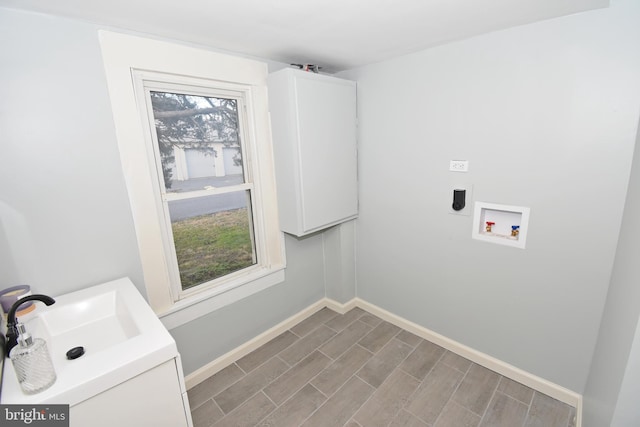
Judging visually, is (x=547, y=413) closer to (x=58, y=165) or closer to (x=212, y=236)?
(x=212, y=236)

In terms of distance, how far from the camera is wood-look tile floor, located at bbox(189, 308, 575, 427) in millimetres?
1708

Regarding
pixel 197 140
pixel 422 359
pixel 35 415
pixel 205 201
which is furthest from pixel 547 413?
pixel 197 140

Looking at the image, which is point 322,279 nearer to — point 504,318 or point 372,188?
point 372,188

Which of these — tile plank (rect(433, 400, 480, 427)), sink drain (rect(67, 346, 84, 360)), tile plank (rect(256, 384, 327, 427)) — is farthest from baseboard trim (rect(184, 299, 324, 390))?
tile plank (rect(433, 400, 480, 427))

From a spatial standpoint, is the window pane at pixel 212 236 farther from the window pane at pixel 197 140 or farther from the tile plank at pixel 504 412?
the tile plank at pixel 504 412

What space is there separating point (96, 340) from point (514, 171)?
241 centimetres

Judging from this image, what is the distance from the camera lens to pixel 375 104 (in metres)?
2.30

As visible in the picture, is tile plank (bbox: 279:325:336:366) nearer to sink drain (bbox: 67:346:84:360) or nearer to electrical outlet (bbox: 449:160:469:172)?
sink drain (bbox: 67:346:84:360)

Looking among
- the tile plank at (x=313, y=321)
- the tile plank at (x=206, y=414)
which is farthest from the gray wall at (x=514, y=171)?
the tile plank at (x=206, y=414)

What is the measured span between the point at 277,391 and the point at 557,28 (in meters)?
2.74

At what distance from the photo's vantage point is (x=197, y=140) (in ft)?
6.31

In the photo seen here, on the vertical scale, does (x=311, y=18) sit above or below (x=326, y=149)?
above

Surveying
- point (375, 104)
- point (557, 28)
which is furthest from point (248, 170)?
point (557, 28)

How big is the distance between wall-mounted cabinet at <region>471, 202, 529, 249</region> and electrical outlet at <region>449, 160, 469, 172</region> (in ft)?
0.84
